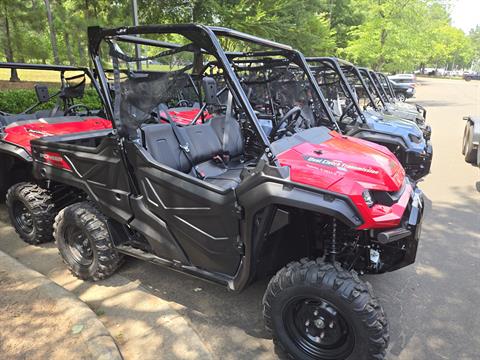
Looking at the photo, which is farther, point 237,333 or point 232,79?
point 237,333

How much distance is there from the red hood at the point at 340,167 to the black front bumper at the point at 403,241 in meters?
0.20

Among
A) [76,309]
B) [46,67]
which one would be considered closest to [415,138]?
[76,309]

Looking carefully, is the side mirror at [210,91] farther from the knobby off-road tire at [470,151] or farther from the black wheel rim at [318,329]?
the knobby off-road tire at [470,151]

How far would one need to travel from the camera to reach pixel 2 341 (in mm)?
2492

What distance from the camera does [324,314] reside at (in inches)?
93.1

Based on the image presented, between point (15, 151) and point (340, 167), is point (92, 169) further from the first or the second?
point (340, 167)

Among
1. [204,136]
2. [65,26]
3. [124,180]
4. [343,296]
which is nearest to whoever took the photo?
[343,296]

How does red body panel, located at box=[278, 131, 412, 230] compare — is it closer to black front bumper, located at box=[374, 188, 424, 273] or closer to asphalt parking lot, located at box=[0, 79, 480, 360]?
black front bumper, located at box=[374, 188, 424, 273]

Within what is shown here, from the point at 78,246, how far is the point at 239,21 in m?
10.5

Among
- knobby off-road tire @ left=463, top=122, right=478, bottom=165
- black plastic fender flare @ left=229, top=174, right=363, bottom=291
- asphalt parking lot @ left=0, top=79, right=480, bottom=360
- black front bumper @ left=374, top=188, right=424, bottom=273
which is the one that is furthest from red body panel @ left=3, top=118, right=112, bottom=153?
knobby off-road tire @ left=463, top=122, right=478, bottom=165

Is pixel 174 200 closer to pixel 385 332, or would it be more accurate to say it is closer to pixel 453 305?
pixel 385 332

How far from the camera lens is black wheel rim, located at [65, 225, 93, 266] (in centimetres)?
345

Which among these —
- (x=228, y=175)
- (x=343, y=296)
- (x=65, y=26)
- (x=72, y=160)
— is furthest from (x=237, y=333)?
(x=65, y=26)

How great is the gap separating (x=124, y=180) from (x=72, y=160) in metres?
0.67
